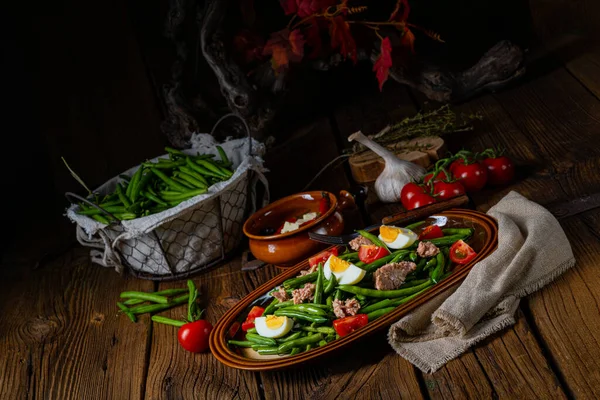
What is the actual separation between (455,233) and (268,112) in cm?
205

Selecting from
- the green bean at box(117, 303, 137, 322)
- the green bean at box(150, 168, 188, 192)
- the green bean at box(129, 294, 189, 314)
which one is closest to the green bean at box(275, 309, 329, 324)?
the green bean at box(129, 294, 189, 314)

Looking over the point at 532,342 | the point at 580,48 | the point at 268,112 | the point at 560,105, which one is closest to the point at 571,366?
the point at 532,342

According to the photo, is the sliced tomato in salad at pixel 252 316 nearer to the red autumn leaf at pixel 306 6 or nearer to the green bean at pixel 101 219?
the green bean at pixel 101 219

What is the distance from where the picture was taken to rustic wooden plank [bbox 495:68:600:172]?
12.0ft

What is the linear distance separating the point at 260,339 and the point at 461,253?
0.74 meters

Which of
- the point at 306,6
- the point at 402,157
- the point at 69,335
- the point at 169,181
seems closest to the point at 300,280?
the point at 169,181

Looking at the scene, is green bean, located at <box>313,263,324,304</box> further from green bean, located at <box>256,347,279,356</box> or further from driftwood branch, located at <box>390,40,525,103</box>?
driftwood branch, located at <box>390,40,525,103</box>

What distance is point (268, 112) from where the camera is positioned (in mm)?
4566

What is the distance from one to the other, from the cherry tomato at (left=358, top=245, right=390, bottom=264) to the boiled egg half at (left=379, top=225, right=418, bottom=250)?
4cm

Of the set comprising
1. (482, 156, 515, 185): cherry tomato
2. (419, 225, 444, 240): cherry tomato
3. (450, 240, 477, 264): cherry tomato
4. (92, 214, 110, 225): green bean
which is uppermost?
(92, 214, 110, 225): green bean

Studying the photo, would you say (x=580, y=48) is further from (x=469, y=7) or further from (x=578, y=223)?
(x=578, y=223)

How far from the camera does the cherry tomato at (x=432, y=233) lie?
2771 millimetres

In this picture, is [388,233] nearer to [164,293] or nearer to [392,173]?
[392,173]

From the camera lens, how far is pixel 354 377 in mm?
2455
